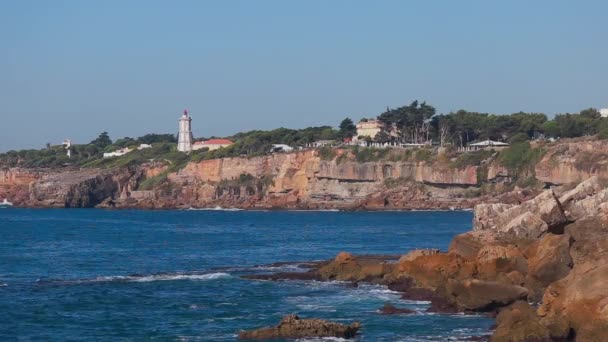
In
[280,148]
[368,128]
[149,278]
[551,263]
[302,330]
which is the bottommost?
[302,330]

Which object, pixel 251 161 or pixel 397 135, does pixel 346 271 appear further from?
pixel 397 135

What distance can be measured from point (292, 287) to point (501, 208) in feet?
37.2

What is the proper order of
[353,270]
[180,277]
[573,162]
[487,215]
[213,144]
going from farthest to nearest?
1. [213,144]
2. [573,162]
3. [487,215]
4. [180,277]
5. [353,270]

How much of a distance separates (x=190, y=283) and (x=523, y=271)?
1500 cm

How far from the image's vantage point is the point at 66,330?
3347 centimetres

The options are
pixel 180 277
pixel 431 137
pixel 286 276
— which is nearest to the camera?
pixel 286 276

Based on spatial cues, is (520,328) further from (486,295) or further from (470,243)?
(470,243)

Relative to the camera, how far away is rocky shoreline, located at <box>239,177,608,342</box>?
27.5 meters

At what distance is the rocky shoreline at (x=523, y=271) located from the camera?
90.2 ft

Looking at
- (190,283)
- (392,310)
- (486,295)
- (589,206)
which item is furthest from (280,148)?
(486,295)

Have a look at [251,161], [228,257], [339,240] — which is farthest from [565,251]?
[251,161]

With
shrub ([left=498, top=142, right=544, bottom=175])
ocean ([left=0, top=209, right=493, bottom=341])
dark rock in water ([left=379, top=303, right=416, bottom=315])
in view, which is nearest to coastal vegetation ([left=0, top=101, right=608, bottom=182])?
shrub ([left=498, top=142, right=544, bottom=175])

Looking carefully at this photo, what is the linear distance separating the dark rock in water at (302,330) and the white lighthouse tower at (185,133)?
138 m

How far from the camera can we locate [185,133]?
169625mm
